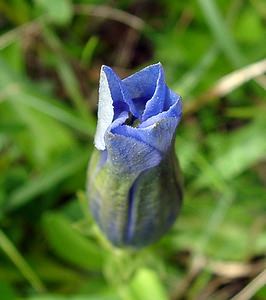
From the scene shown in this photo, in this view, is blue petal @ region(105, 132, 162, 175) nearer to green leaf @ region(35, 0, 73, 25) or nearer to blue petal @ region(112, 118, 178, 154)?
blue petal @ region(112, 118, 178, 154)

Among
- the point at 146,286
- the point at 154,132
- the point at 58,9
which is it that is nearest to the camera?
the point at 154,132

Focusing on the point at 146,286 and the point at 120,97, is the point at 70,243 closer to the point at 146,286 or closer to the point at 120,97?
the point at 146,286

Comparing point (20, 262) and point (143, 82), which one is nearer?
point (143, 82)

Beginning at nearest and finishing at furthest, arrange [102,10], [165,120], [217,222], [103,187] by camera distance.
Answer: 1. [165,120]
2. [103,187]
3. [217,222]
4. [102,10]

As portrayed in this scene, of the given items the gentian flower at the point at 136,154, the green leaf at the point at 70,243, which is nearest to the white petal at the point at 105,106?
the gentian flower at the point at 136,154

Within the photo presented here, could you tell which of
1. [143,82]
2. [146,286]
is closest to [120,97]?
[143,82]

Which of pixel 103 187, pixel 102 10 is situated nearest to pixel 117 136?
pixel 103 187

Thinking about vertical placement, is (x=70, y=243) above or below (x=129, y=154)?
below

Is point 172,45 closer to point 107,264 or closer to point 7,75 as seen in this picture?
point 7,75
